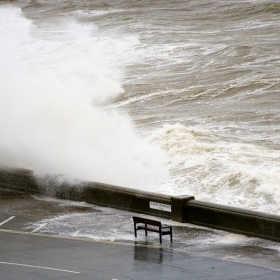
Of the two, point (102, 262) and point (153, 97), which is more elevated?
point (153, 97)

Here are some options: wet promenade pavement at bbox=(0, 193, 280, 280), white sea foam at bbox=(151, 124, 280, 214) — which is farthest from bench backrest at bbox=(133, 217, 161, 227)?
white sea foam at bbox=(151, 124, 280, 214)

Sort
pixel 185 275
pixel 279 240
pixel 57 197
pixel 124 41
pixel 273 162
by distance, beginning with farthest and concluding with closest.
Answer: pixel 124 41 < pixel 273 162 < pixel 57 197 < pixel 279 240 < pixel 185 275

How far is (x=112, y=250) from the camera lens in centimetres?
1348

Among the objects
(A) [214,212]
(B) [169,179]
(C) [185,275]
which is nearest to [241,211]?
(A) [214,212]

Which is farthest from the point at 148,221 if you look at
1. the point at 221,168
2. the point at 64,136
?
the point at 64,136

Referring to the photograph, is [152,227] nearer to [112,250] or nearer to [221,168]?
[112,250]

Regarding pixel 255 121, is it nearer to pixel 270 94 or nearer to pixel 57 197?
pixel 270 94

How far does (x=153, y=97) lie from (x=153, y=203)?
72.2 ft

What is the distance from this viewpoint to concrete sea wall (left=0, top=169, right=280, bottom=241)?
14.5m

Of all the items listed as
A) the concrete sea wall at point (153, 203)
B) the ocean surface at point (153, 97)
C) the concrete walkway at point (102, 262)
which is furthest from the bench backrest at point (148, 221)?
the ocean surface at point (153, 97)

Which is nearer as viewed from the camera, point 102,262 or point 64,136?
point 102,262

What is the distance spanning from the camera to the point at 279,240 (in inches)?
550

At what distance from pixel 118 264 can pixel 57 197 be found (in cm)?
633

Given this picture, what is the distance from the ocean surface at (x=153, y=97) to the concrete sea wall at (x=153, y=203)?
72 cm
